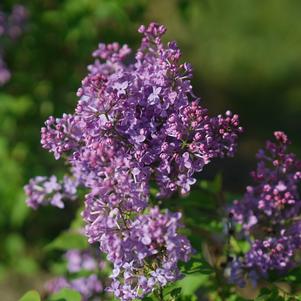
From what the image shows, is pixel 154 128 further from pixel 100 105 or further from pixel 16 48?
pixel 16 48

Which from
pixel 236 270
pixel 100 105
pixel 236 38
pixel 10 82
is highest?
pixel 236 38

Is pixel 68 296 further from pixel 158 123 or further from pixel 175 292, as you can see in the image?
pixel 158 123

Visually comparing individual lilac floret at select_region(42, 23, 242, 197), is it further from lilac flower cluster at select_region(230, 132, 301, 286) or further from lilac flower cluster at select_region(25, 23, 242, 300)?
lilac flower cluster at select_region(230, 132, 301, 286)

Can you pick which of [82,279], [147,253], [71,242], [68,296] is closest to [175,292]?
[147,253]

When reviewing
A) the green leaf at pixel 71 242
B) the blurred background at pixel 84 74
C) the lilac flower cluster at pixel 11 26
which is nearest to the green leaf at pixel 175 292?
the green leaf at pixel 71 242

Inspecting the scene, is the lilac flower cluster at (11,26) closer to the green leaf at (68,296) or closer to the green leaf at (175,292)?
the green leaf at (68,296)

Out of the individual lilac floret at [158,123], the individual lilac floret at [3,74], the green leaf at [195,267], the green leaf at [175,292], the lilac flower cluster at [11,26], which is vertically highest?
the lilac flower cluster at [11,26]

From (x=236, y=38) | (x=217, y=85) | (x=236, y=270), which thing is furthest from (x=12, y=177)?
(x=236, y=38)
